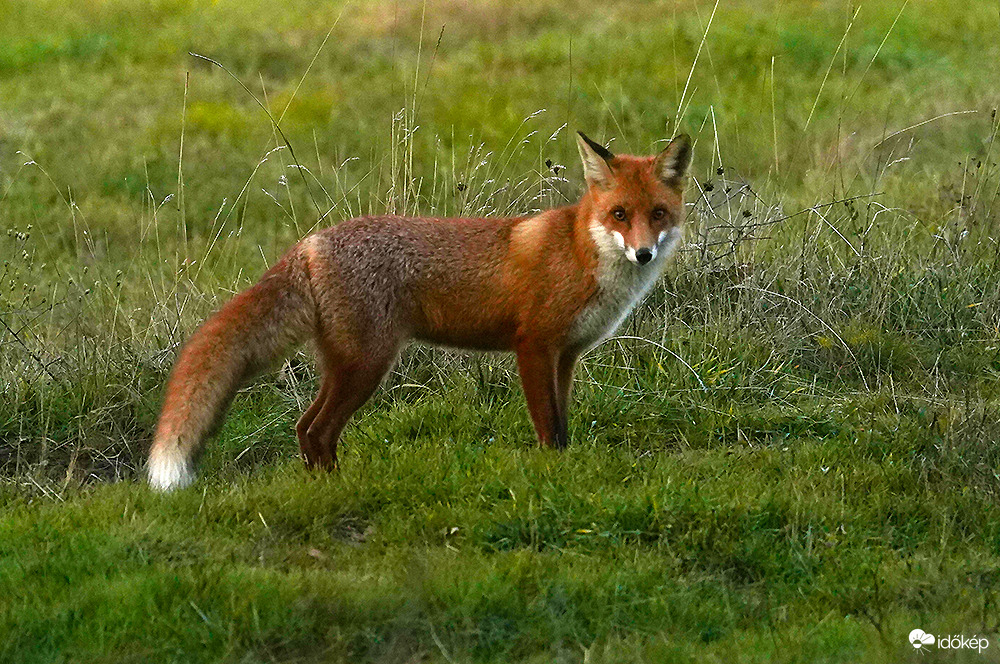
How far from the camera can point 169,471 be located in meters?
5.04

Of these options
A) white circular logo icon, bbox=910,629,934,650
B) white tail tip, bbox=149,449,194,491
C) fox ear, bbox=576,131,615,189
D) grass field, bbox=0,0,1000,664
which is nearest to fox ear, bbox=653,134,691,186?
fox ear, bbox=576,131,615,189

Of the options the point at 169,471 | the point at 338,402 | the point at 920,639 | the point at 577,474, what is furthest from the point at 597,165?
the point at 920,639

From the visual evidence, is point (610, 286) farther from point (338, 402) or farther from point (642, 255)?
point (338, 402)

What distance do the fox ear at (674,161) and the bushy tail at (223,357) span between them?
189cm

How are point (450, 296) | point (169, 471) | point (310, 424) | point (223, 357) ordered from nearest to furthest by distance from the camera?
point (169, 471), point (223, 357), point (310, 424), point (450, 296)

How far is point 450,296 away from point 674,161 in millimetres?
1349

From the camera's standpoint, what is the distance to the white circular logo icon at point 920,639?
3523 millimetres

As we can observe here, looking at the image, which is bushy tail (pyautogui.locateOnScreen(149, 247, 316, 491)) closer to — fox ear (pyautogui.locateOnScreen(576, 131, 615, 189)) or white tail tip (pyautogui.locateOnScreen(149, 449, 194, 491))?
white tail tip (pyautogui.locateOnScreen(149, 449, 194, 491))

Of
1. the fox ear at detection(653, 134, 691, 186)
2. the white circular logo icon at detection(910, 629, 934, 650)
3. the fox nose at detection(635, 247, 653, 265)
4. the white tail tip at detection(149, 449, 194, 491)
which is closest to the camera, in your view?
the white circular logo icon at detection(910, 629, 934, 650)

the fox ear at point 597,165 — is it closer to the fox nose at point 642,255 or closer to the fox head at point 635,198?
the fox head at point 635,198

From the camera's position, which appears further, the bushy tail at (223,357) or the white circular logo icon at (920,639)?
the bushy tail at (223,357)

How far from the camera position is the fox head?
563 centimetres

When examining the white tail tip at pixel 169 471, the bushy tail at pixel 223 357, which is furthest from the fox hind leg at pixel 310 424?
the white tail tip at pixel 169 471

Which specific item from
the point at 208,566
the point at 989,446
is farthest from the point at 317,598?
the point at 989,446
